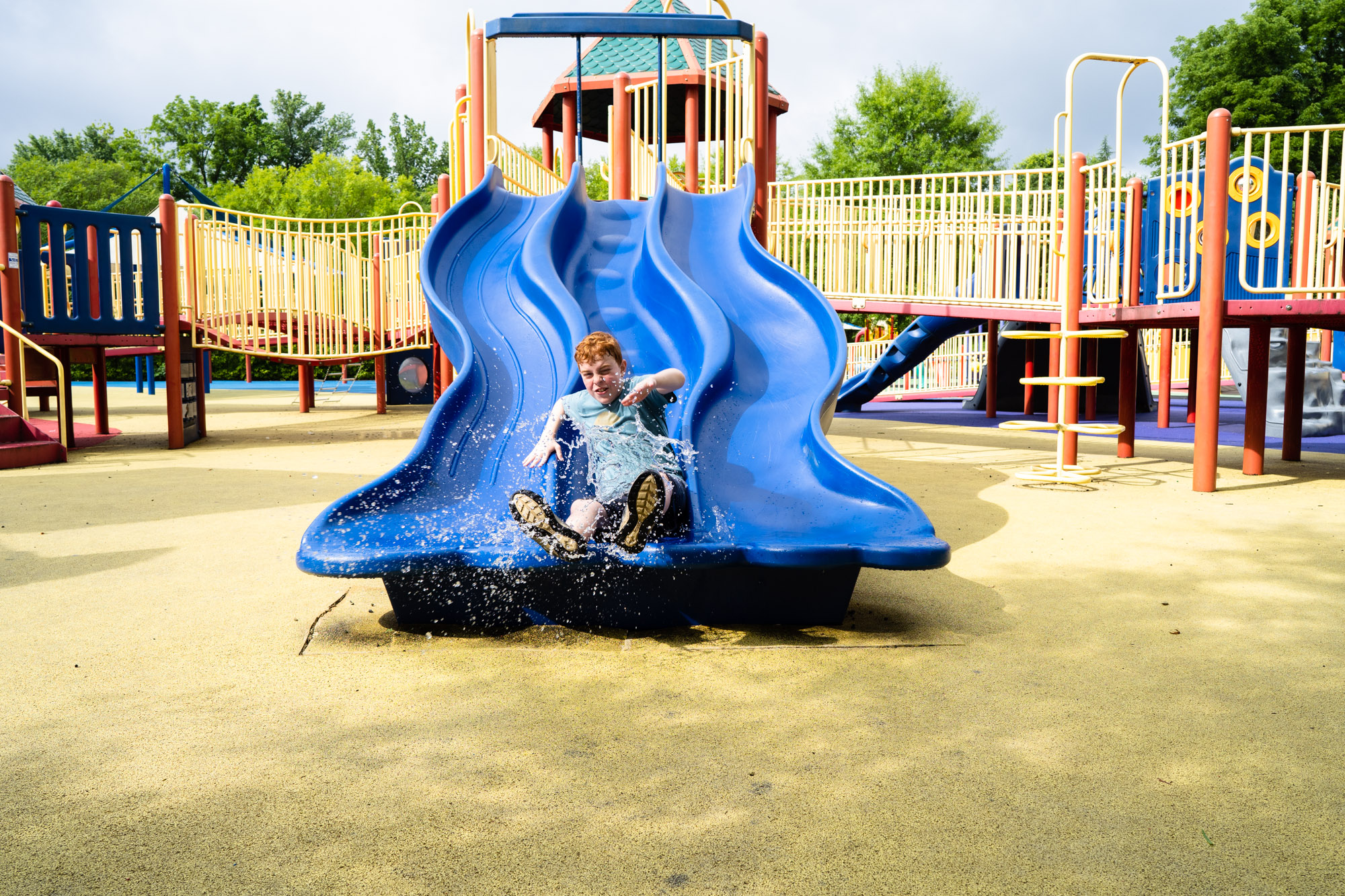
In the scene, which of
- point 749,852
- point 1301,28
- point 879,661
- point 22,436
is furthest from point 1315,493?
point 1301,28

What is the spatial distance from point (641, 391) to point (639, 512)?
64cm

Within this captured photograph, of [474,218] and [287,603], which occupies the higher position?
[474,218]

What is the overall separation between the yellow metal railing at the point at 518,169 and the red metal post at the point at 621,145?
72cm

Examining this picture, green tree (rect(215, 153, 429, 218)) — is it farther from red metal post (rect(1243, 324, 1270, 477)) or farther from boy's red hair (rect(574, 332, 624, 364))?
boy's red hair (rect(574, 332, 624, 364))

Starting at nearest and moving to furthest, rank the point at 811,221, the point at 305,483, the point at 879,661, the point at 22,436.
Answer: the point at 879,661 < the point at 305,483 < the point at 22,436 < the point at 811,221

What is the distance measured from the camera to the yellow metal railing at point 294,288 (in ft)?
35.3

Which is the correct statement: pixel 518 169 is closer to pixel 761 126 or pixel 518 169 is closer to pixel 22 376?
pixel 761 126

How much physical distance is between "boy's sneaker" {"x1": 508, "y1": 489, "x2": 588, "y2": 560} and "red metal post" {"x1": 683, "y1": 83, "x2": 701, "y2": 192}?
565cm

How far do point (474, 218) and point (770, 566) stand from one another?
14.1ft

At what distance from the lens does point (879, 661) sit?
3.26 metres

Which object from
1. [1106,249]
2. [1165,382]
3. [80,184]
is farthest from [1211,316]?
[80,184]

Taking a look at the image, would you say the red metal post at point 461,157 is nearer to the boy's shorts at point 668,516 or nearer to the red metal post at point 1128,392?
the boy's shorts at point 668,516

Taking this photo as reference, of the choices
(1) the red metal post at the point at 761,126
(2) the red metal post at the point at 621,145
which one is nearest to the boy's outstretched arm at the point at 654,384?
(1) the red metal post at the point at 761,126

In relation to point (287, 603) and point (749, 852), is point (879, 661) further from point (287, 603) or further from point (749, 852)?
point (287, 603)
